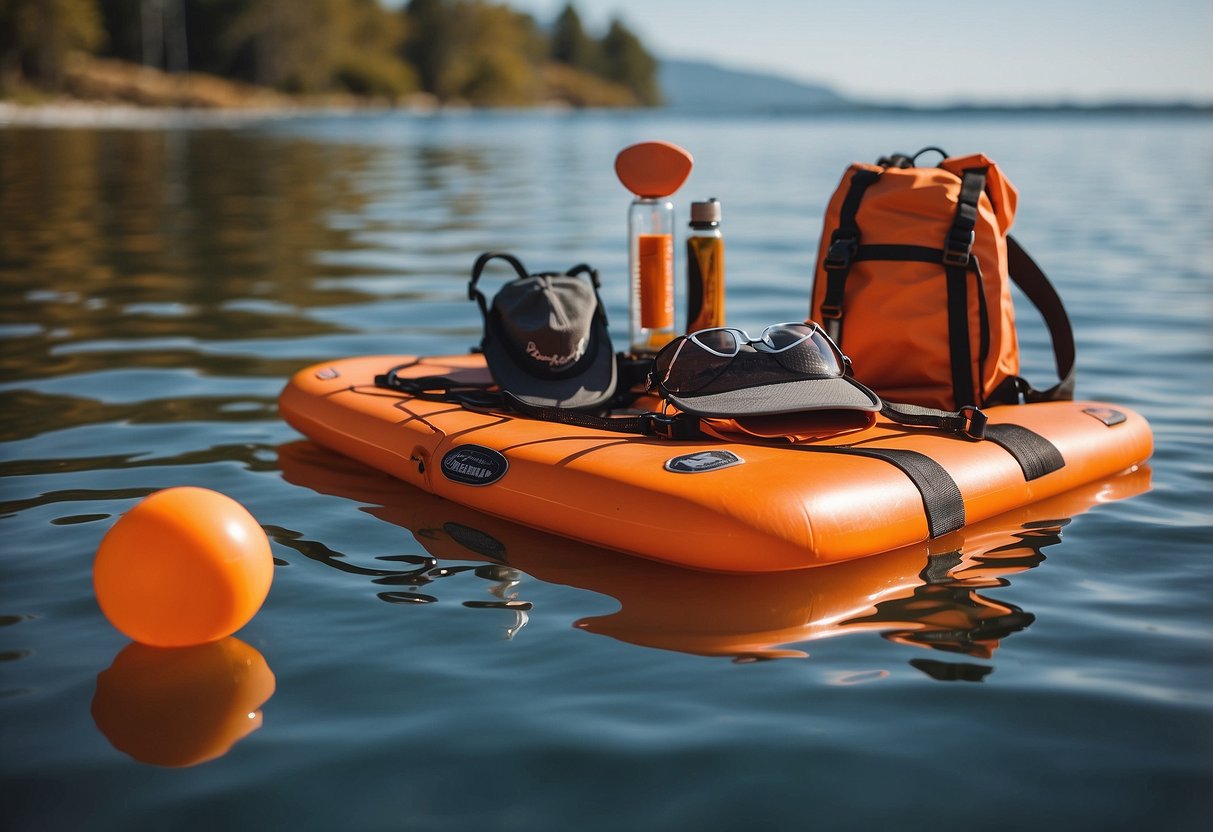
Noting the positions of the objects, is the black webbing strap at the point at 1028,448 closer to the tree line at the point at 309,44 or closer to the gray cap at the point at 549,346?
the gray cap at the point at 549,346

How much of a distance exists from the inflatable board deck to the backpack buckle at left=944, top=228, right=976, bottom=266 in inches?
22.0

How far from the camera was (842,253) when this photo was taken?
13.7 feet

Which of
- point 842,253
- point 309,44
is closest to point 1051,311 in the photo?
point 842,253

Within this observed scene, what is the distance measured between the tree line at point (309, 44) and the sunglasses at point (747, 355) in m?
50.6

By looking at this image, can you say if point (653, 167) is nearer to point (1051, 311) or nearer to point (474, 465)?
point (474, 465)

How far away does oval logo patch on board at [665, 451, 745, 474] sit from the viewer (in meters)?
3.32

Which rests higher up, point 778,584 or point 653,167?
point 653,167

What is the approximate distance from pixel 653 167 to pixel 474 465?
132cm

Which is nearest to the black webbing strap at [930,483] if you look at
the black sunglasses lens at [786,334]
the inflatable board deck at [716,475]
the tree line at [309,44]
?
the inflatable board deck at [716,475]

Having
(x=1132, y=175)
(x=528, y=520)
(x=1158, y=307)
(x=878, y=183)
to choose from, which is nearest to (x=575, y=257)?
(x=1158, y=307)

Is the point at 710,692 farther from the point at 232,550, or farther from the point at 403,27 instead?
the point at 403,27

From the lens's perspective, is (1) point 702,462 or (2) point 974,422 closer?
(1) point 702,462

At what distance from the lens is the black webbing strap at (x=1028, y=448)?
12.3ft

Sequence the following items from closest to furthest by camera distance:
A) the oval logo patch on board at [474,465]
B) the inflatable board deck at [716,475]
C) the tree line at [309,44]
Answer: the inflatable board deck at [716,475] < the oval logo patch on board at [474,465] < the tree line at [309,44]
